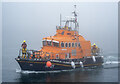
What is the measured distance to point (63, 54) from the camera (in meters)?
23.7

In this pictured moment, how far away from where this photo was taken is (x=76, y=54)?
82.8ft

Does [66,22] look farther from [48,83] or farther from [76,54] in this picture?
[48,83]

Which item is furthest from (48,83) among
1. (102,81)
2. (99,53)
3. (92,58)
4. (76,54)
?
(99,53)

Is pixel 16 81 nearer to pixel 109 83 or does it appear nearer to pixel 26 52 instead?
pixel 26 52

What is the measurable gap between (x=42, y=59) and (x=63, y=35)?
5.57 m

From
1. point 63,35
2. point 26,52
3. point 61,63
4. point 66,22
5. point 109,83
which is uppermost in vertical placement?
point 66,22

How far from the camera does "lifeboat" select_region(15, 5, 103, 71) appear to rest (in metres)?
21.7

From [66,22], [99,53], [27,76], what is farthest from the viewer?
[99,53]

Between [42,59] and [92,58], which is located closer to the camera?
[42,59]

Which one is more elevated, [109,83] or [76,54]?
[76,54]

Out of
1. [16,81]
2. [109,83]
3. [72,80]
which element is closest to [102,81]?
[109,83]

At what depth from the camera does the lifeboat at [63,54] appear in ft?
71.3

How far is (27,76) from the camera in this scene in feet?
67.6

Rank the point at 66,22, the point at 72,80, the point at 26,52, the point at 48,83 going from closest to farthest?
the point at 48,83
the point at 72,80
the point at 26,52
the point at 66,22
